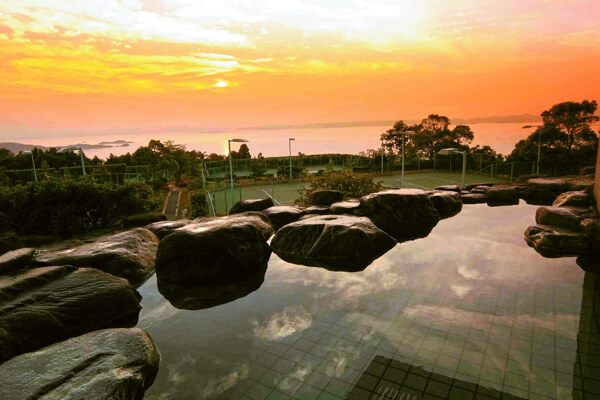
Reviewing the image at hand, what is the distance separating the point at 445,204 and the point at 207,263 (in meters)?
11.1

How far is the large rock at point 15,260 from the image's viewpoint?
25.2ft

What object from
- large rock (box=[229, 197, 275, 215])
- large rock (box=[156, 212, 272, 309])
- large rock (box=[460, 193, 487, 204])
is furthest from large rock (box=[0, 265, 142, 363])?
large rock (box=[460, 193, 487, 204])

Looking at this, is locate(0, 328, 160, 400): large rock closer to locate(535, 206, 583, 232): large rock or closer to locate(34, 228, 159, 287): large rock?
locate(34, 228, 159, 287): large rock

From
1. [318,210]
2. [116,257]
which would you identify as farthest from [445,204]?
[116,257]

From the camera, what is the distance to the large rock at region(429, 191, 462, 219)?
51.7 ft

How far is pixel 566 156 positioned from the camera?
34.8m

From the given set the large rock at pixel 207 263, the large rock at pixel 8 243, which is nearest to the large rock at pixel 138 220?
the large rock at pixel 8 243

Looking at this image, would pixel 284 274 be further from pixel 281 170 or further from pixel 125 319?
pixel 281 170

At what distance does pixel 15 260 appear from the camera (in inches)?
314

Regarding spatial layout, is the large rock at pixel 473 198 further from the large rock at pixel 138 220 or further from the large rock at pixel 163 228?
the large rock at pixel 138 220

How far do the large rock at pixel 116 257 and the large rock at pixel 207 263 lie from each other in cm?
50

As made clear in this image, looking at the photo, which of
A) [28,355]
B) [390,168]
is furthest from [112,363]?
[390,168]

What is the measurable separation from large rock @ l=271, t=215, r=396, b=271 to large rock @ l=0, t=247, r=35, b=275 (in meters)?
6.01

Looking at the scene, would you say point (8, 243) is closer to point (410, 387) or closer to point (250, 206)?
point (250, 206)
